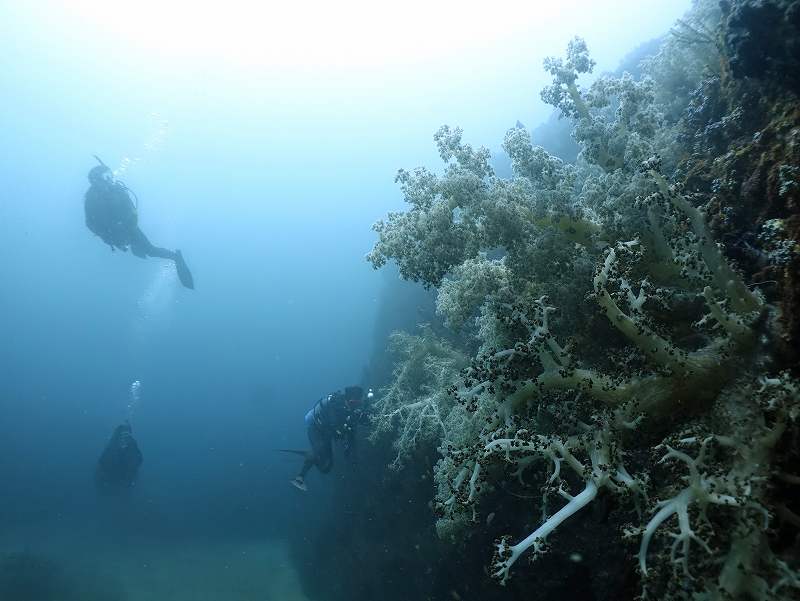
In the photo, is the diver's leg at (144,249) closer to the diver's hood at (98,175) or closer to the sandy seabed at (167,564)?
the diver's hood at (98,175)

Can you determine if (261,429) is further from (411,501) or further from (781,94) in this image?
(781,94)

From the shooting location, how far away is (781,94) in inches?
190

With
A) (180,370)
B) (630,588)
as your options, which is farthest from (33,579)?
(180,370)

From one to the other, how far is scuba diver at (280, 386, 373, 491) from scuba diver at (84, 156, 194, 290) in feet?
36.9

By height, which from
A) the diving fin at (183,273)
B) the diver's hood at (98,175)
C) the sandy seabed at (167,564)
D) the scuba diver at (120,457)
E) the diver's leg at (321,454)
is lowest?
the diver's leg at (321,454)

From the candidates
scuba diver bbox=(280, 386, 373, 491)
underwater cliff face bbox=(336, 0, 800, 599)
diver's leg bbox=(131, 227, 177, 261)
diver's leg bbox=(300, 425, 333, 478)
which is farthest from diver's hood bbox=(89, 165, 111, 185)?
underwater cliff face bbox=(336, 0, 800, 599)

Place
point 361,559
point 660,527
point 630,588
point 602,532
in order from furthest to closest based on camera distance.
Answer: point 361,559 → point 602,532 → point 630,588 → point 660,527

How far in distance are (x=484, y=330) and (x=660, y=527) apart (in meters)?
2.84

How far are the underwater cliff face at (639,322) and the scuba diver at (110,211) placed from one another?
20345 millimetres

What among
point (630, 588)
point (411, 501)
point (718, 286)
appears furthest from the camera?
point (411, 501)

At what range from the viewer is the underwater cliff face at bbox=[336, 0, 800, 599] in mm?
2959

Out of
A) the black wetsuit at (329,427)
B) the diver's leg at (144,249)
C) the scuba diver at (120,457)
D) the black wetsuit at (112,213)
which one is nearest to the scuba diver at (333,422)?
the black wetsuit at (329,427)

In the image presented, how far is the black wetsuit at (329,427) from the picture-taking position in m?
14.8

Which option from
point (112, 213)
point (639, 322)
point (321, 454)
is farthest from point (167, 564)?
point (639, 322)
